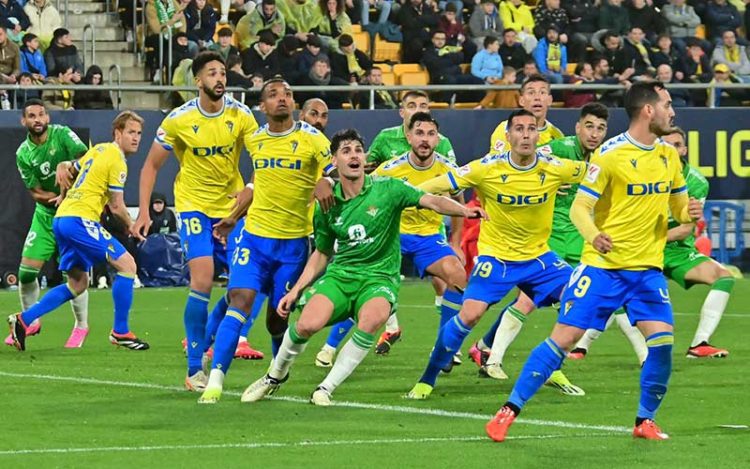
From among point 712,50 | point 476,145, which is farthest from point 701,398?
point 712,50

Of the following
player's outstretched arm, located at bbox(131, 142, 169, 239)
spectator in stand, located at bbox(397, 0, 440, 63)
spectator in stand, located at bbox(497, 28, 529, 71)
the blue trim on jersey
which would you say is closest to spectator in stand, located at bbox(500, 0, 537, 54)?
spectator in stand, located at bbox(497, 28, 529, 71)

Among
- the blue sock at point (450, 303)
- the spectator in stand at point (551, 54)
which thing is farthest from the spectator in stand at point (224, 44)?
the blue sock at point (450, 303)

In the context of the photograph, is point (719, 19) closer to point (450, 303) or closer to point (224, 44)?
point (224, 44)

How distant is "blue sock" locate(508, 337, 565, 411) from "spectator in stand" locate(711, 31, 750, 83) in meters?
20.4

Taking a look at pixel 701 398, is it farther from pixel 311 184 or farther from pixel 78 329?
pixel 78 329

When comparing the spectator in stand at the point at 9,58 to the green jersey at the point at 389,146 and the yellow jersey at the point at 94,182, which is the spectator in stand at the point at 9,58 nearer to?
the yellow jersey at the point at 94,182

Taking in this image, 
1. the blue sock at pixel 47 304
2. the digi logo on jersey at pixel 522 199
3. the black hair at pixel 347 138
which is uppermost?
the black hair at pixel 347 138

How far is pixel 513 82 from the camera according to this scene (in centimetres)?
2631

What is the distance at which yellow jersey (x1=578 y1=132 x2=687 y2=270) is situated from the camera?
10.2m

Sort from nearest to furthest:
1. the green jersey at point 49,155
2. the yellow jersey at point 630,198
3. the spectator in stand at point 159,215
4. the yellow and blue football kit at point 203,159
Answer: the yellow jersey at point 630,198 → the yellow and blue football kit at point 203,159 → the green jersey at point 49,155 → the spectator in stand at point 159,215

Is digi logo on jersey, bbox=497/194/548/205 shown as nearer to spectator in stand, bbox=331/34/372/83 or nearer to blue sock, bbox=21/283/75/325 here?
blue sock, bbox=21/283/75/325

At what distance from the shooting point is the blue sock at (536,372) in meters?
10.1

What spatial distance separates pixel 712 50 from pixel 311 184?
61.8ft

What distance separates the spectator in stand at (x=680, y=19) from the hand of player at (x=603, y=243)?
2156cm
